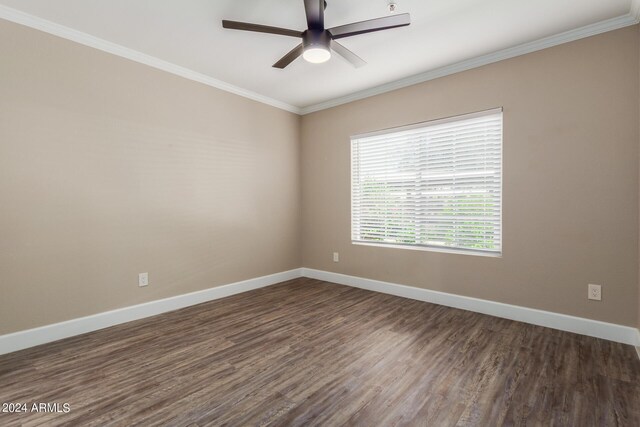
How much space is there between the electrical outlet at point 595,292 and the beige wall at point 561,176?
35mm

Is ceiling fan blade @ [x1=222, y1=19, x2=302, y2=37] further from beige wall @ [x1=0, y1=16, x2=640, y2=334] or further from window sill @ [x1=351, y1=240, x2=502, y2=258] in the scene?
window sill @ [x1=351, y1=240, x2=502, y2=258]

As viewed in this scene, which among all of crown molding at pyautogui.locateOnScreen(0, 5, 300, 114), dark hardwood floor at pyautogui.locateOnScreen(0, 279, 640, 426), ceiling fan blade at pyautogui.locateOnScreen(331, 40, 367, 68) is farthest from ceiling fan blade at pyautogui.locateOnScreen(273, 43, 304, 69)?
dark hardwood floor at pyautogui.locateOnScreen(0, 279, 640, 426)

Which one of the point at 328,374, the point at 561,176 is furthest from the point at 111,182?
the point at 561,176

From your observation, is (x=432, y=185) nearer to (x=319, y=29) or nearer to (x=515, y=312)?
(x=515, y=312)

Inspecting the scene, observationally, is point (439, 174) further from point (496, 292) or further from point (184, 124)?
point (184, 124)

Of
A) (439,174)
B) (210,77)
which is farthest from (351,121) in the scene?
(210,77)

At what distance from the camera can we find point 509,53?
9.62 feet

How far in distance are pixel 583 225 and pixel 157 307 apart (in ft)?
13.5

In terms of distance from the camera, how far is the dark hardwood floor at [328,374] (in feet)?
5.41

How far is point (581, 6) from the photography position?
229 centimetres

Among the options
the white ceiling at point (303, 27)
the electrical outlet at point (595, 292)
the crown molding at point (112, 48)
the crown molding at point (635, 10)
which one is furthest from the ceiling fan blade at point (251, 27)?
the electrical outlet at point (595, 292)

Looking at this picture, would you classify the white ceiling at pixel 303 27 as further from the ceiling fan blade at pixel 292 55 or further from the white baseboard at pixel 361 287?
the white baseboard at pixel 361 287

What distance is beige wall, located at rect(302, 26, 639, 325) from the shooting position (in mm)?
2467

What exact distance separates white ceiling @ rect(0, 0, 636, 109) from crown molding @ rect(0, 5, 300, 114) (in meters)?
0.06
